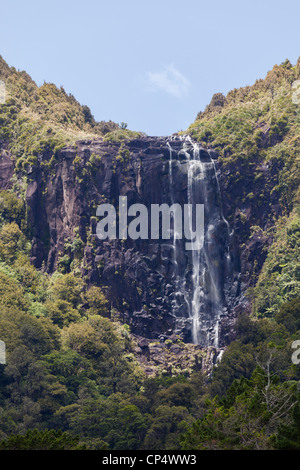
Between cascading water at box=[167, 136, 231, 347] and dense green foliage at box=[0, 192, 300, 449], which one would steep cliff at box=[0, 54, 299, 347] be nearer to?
cascading water at box=[167, 136, 231, 347]

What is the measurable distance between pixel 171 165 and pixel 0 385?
96.2ft

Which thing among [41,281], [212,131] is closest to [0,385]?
[41,281]

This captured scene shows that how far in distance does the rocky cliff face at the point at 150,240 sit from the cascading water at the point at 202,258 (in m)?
0.09

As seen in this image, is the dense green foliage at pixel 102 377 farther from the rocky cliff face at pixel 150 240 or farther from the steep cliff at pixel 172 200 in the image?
the steep cliff at pixel 172 200

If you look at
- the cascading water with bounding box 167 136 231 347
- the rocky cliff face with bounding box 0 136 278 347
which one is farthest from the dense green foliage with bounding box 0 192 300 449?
the cascading water with bounding box 167 136 231 347

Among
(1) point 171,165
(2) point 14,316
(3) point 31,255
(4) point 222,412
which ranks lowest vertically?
(4) point 222,412

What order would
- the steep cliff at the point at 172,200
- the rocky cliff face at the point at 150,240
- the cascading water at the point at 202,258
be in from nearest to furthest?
the cascading water at the point at 202,258 → the rocky cliff face at the point at 150,240 → the steep cliff at the point at 172,200

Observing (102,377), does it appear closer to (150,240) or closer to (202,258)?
(150,240)

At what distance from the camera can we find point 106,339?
9075cm

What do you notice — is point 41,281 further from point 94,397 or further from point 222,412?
point 222,412

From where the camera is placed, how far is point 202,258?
98.5m

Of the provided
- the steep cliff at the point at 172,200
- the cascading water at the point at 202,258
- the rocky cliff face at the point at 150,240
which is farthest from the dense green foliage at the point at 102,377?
the cascading water at the point at 202,258

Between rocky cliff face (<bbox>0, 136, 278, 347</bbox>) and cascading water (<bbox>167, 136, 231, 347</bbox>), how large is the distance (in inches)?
3.6

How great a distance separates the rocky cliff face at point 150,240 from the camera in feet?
318
